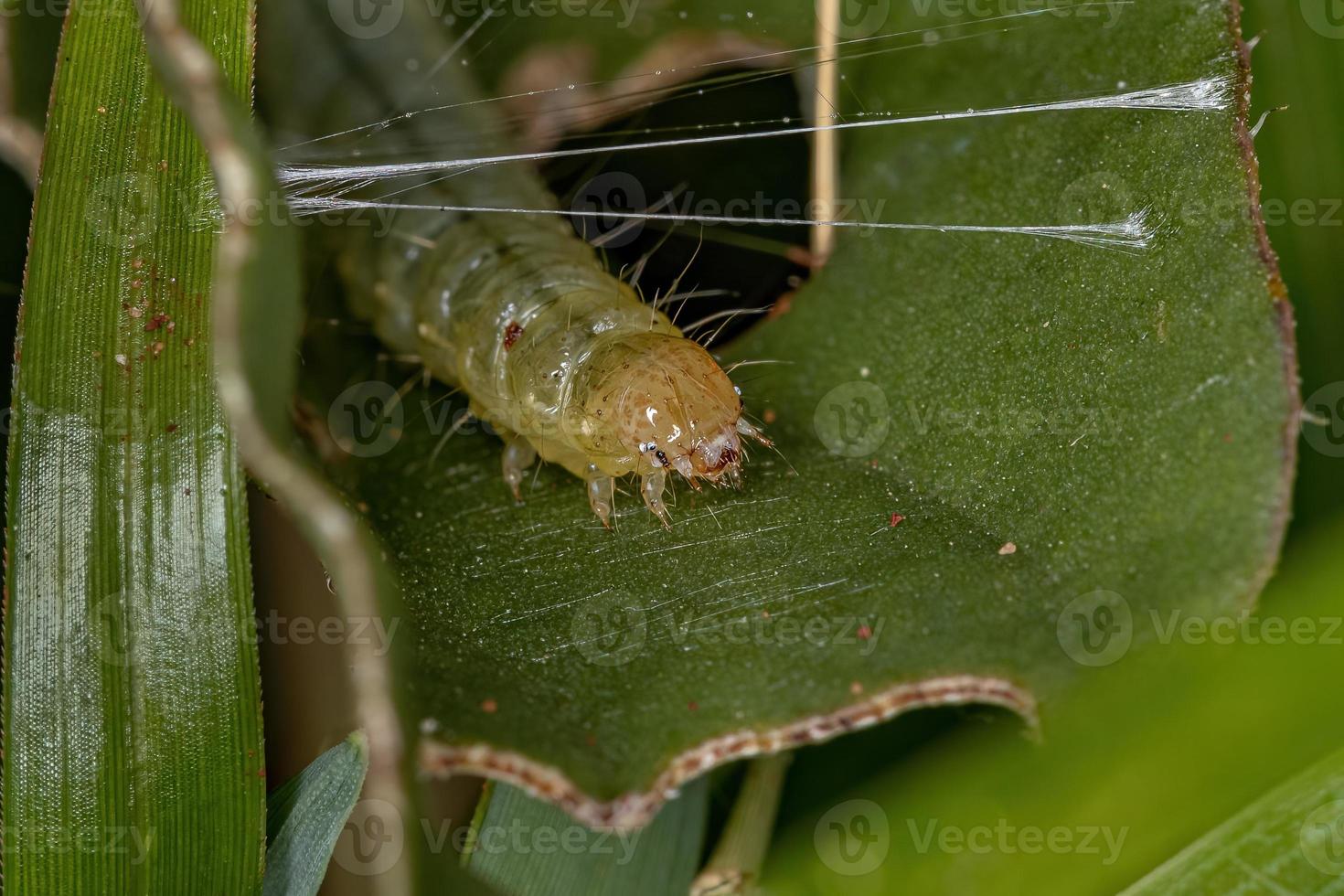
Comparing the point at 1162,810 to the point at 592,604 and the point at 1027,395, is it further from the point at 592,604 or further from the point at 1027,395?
the point at 592,604

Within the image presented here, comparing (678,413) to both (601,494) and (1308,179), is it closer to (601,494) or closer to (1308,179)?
(601,494)

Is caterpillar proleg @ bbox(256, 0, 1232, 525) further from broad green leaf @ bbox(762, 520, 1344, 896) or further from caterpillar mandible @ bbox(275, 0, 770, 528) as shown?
broad green leaf @ bbox(762, 520, 1344, 896)

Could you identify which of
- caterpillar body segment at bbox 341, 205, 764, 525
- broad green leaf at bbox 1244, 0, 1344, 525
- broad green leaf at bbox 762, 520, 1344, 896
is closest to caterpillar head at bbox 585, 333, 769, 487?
caterpillar body segment at bbox 341, 205, 764, 525

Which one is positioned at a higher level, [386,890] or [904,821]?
[386,890]

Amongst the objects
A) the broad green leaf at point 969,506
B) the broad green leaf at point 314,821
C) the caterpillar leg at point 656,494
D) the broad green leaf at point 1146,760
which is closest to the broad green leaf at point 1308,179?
the broad green leaf at point 1146,760

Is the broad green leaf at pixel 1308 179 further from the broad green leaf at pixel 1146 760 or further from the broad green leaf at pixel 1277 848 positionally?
the broad green leaf at pixel 1277 848

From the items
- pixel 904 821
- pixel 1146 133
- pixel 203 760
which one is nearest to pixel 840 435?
pixel 1146 133
